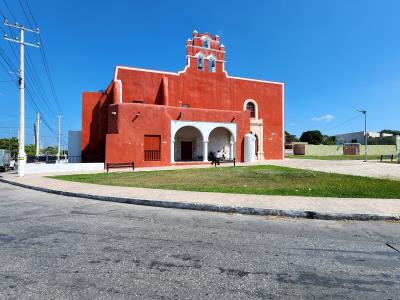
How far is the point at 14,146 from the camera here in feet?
218

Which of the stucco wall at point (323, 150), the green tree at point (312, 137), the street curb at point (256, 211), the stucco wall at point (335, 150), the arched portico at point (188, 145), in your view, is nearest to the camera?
the street curb at point (256, 211)

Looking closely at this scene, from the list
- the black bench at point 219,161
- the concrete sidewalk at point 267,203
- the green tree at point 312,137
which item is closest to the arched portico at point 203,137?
the black bench at point 219,161

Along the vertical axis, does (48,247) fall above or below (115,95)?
below

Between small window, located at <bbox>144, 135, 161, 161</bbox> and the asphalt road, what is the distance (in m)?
19.0

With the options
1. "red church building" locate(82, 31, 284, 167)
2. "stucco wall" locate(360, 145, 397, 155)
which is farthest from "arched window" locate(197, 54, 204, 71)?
"stucco wall" locate(360, 145, 397, 155)

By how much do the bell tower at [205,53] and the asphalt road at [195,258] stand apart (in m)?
27.9

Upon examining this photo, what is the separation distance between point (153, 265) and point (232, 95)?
31537 millimetres

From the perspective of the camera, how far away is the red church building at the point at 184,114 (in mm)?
25750

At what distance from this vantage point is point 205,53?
109 ft

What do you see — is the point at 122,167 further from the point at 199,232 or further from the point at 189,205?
the point at 199,232

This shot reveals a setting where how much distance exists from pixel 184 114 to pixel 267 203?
20.7m

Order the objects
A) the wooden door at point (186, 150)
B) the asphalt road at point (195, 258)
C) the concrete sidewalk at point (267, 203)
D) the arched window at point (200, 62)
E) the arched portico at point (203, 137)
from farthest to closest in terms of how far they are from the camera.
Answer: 1. the arched window at point (200, 62)
2. the wooden door at point (186, 150)
3. the arched portico at point (203, 137)
4. the concrete sidewalk at point (267, 203)
5. the asphalt road at point (195, 258)

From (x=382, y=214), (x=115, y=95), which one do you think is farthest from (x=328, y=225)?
(x=115, y=95)

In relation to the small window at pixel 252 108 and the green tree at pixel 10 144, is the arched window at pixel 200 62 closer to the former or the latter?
the small window at pixel 252 108
